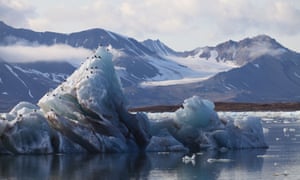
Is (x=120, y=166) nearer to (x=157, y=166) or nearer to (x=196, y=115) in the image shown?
(x=157, y=166)

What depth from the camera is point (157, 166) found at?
27531 mm

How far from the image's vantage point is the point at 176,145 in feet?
109

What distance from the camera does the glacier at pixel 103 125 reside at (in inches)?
1229

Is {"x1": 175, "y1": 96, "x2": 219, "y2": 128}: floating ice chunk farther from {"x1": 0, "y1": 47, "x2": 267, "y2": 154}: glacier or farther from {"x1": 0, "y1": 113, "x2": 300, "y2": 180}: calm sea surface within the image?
{"x1": 0, "y1": 113, "x2": 300, "y2": 180}: calm sea surface

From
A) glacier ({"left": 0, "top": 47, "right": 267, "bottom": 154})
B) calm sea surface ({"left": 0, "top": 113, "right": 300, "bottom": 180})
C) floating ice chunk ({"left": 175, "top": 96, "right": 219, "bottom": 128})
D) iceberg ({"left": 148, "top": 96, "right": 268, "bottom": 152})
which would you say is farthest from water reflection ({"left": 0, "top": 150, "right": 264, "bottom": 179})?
floating ice chunk ({"left": 175, "top": 96, "right": 219, "bottom": 128})

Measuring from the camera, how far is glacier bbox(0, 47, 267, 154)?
31219mm

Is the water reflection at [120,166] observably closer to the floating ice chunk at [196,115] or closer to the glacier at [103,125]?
the glacier at [103,125]

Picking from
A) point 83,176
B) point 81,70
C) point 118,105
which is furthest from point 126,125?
point 83,176

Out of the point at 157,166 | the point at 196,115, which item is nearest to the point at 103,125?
the point at 196,115

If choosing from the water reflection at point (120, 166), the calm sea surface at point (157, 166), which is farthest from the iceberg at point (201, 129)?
the water reflection at point (120, 166)

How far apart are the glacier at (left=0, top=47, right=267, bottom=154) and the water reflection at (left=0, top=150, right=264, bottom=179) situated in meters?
0.94

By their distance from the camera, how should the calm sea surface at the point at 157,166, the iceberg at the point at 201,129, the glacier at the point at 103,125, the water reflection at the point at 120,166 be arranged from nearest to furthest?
the calm sea surface at the point at 157,166 → the water reflection at the point at 120,166 → the glacier at the point at 103,125 → the iceberg at the point at 201,129

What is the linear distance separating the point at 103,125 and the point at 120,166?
4767mm

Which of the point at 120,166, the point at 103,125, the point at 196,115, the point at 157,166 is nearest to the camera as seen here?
the point at 120,166
